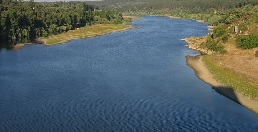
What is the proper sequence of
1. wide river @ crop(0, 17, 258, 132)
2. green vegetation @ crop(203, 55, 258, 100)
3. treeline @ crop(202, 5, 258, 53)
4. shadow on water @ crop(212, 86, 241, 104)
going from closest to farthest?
→ wide river @ crop(0, 17, 258, 132) → shadow on water @ crop(212, 86, 241, 104) → green vegetation @ crop(203, 55, 258, 100) → treeline @ crop(202, 5, 258, 53)

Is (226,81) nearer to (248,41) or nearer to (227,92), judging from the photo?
(227,92)

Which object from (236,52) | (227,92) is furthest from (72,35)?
(227,92)

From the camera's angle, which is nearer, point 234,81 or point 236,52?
point 234,81

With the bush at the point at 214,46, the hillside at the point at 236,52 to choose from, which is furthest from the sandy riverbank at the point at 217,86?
the bush at the point at 214,46

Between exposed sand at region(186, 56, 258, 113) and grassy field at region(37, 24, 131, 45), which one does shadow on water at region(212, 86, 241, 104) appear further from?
grassy field at region(37, 24, 131, 45)

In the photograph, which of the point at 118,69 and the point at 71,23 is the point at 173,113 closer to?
the point at 118,69

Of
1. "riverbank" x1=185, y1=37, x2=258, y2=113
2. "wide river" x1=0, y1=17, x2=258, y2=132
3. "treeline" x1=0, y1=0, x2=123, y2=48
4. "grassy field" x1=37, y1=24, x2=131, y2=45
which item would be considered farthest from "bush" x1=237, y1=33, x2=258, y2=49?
"treeline" x1=0, y1=0, x2=123, y2=48
